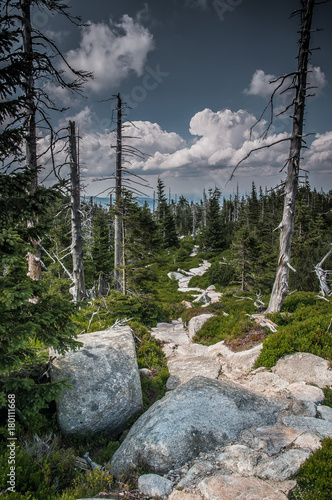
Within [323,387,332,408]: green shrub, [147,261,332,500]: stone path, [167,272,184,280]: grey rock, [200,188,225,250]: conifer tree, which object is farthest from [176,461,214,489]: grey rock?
[200,188,225,250]: conifer tree

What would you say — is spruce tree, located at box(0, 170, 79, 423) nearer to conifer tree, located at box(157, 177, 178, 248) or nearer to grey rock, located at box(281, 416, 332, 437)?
grey rock, located at box(281, 416, 332, 437)

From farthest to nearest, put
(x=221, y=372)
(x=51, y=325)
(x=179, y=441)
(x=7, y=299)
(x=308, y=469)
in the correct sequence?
(x=221, y=372)
(x=51, y=325)
(x=179, y=441)
(x=7, y=299)
(x=308, y=469)

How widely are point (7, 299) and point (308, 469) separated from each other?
4.10 m

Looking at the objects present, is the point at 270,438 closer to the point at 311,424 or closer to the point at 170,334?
the point at 311,424

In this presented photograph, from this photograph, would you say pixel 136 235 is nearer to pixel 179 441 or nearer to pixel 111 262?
pixel 179 441

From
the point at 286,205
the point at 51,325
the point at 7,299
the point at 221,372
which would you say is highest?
the point at 286,205

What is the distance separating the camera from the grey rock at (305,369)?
5392mm

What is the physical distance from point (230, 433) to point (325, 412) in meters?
1.73

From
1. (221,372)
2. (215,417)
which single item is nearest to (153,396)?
(221,372)

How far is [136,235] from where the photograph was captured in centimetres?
1241

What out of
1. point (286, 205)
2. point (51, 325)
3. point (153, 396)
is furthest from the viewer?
point (286, 205)

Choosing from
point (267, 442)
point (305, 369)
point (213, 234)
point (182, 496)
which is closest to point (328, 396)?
point (305, 369)

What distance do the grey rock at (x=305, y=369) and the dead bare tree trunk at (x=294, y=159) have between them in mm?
3248

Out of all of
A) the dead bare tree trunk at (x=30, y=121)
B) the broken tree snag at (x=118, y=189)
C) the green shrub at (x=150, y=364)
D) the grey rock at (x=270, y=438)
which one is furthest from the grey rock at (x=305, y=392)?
the broken tree snag at (x=118, y=189)
